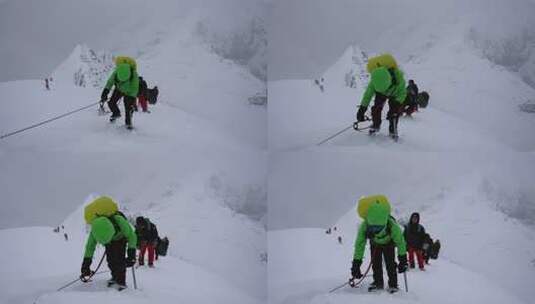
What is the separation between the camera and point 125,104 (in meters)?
4.24

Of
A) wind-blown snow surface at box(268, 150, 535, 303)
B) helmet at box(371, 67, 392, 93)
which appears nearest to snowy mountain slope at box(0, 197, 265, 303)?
wind-blown snow surface at box(268, 150, 535, 303)

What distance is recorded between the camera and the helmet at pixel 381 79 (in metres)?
4.14

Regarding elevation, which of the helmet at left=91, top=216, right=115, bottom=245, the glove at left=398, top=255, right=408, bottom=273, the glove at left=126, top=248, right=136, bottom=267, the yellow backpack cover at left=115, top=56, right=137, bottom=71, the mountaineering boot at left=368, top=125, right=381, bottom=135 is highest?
the yellow backpack cover at left=115, top=56, right=137, bottom=71

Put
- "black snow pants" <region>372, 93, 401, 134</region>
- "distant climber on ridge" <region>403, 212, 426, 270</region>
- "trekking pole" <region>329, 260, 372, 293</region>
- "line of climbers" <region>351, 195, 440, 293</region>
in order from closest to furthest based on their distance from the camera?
1. "line of climbers" <region>351, 195, 440, 293</region>
2. "trekking pole" <region>329, 260, 372, 293</region>
3. "distant climber on ridge" <region>403, 212, 426, 270</region>
4. "black snow pants" <region>372, 93, 401, 134</region>

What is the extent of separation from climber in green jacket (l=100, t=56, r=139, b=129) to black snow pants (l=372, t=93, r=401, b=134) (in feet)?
4.75

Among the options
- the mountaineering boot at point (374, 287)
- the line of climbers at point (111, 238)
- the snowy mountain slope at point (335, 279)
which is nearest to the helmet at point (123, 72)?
the line of climbers at point (111, 238)

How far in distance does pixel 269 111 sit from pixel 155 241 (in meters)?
1.18

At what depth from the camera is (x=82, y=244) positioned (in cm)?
402

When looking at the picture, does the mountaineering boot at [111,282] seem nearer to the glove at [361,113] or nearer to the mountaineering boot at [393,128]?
the glove at [361,113]

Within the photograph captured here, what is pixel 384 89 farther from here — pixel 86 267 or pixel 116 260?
pixel 86 267

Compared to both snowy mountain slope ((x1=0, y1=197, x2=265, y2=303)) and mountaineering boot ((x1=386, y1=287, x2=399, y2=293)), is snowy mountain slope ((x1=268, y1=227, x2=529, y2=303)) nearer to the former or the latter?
mountaineering boot ((x1=386, y1=287, x2=399, y2=293))

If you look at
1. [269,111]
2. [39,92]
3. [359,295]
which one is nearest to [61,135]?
[39,92]

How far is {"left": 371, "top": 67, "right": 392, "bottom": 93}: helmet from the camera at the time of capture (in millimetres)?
4145

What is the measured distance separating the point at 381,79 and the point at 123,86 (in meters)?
1.53
